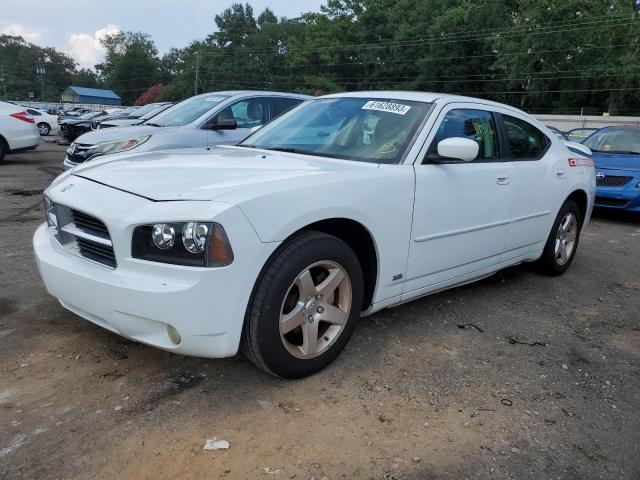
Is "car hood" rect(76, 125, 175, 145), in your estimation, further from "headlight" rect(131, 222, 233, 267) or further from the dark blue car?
the dark blue car

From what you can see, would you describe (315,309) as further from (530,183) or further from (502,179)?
(530,183)

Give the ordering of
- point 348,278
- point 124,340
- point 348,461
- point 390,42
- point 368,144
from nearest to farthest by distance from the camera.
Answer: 1. point 348,461
2. point 348,278
3. point 124,340
4. point 368,144
5. point 390,42

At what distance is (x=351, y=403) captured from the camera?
266 cm

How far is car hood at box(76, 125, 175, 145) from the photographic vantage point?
7.47 m

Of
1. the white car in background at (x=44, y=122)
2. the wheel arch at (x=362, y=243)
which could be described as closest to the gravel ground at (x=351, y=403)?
the wheel arch at (x=362, y=243)

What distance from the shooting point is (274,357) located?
2.62 m

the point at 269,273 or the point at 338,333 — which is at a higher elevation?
the point at 269,273

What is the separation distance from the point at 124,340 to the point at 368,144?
1.95m

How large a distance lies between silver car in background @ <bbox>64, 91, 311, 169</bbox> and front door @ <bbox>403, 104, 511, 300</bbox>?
3.75 meters

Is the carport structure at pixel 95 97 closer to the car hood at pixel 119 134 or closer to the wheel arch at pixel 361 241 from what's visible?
the car hood at pixel 119 134

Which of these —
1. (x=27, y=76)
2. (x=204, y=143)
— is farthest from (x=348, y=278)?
(x=27, y=76)

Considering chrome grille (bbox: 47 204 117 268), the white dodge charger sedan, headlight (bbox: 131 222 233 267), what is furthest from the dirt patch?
chrome grille (bbox: 47 204 117 268)

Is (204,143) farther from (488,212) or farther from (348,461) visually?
(348,461)

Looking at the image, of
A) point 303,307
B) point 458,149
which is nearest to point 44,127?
point 458,149
